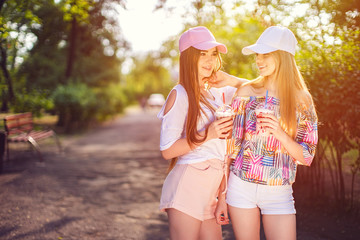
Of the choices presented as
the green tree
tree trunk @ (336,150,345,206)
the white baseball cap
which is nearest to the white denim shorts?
the white baseball cap

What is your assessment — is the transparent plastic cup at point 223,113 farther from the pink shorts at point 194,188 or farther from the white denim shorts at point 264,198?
the white denim shorts at point 264,198

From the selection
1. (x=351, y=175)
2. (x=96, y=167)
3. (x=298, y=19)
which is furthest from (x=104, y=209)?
(x=298, y=19)

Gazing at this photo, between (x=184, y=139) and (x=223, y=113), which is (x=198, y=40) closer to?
(x=223, y=113)

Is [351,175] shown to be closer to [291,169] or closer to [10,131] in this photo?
[291,169]

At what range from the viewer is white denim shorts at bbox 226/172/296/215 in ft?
7.35

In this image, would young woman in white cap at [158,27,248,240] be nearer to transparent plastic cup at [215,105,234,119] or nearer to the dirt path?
transparent plastic cup at [215,105,234,119]

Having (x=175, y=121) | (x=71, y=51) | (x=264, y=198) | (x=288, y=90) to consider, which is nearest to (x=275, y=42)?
(x=288, y=90)

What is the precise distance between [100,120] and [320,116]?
1680cm

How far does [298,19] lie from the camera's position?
485cm

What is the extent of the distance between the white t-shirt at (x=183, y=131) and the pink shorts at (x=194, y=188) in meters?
0.05

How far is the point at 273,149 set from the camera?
2.33 meters

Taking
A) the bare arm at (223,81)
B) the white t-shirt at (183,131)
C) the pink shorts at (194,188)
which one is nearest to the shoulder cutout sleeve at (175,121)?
the white t-shirt at (183,131)

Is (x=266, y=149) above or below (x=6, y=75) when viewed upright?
below

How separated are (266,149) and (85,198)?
444 cm
